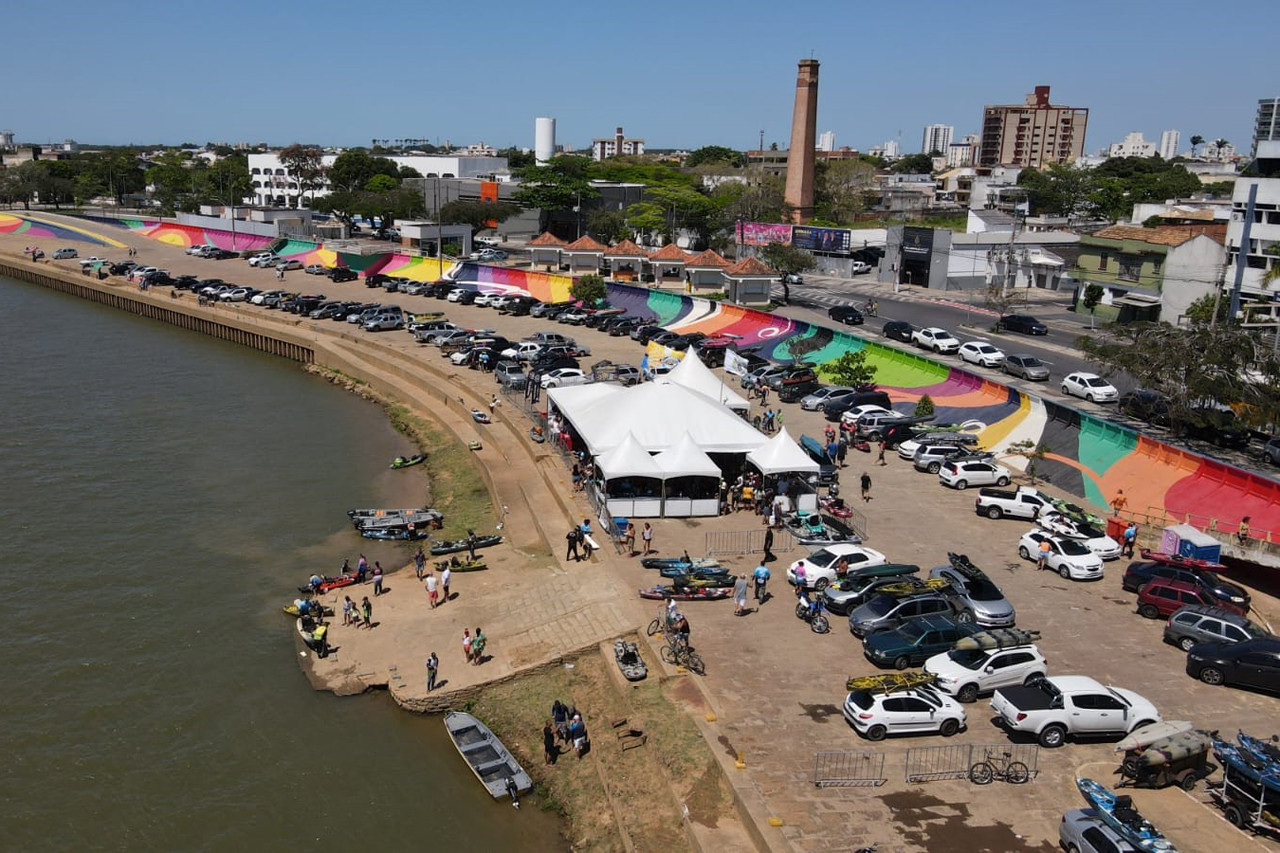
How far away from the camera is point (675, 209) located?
331ft

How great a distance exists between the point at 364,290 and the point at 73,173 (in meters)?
112

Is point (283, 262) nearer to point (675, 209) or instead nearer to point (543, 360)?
point (675, 209)

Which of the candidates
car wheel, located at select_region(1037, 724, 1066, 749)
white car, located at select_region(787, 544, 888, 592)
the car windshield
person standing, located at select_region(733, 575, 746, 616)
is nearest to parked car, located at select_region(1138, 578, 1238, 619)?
white car, located at select_region(787, 544, 888, 592)

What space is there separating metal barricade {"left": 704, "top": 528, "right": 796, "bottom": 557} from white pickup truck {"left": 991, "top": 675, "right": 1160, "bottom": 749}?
32.2 feet

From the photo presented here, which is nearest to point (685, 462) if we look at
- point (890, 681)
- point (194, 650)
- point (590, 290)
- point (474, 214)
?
point (890, 681)

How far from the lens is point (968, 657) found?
2072cm

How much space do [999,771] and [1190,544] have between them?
13040mm

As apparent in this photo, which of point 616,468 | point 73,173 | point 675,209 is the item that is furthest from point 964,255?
point 73,173

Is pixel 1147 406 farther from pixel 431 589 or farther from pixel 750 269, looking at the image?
pixel 750 269

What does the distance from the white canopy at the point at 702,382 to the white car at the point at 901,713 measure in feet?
68.1

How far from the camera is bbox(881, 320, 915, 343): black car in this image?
55.4 meters

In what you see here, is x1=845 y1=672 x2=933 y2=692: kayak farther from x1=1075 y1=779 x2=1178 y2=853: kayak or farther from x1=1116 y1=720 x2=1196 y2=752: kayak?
x1=1116 y1=720 x2=1196 y2=752: kayak

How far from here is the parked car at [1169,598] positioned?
78.5ft

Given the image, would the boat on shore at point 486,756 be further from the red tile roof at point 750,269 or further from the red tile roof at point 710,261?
the red tile roof at point 710,261
